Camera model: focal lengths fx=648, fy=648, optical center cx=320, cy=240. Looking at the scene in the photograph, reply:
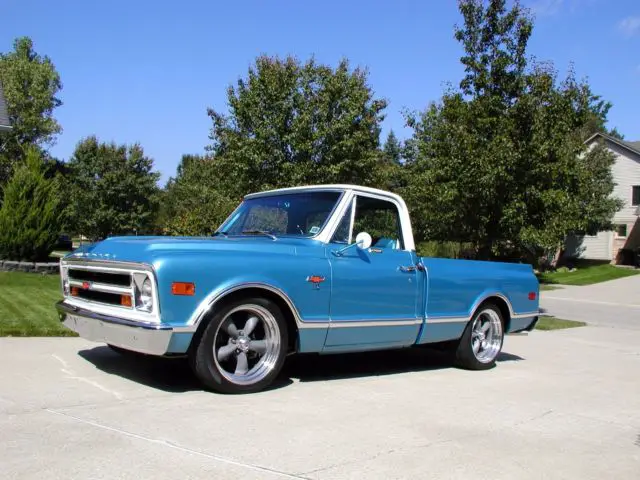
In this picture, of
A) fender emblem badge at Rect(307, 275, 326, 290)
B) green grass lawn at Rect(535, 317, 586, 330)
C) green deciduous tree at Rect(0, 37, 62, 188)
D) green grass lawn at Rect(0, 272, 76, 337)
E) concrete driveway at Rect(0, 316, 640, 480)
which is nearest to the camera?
concrete driveway at Rect(0, 316, 640, 480)

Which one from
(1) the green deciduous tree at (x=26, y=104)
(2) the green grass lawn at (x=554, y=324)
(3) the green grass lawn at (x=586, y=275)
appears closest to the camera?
(2) the green grass lawn at (x=554, y=324)

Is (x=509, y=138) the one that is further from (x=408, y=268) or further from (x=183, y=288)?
(x=183, y=288)

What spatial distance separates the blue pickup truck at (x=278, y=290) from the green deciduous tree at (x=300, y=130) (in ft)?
36.1

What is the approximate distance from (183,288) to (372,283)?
1958mm

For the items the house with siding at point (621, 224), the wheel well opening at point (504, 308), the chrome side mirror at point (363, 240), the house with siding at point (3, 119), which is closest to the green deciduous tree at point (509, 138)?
the wheel well opening at point (504, 308)

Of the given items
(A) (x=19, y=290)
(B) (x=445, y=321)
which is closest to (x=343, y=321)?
(B) (x=445, y=321)

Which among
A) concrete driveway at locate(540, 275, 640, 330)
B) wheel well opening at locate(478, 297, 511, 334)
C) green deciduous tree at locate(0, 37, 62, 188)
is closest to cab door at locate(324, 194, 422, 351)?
wheel well opening at locate(478, 297, 511, 334)

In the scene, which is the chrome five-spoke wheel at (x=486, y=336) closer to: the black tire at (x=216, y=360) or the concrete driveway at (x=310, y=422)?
the concrete driveway at (x=310, y=422)

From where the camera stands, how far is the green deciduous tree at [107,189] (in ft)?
131

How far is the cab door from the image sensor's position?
5953 millimetres

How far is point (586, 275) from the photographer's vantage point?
32.3m

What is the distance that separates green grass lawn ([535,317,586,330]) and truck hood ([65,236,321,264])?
8256mm

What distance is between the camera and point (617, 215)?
4181 cm

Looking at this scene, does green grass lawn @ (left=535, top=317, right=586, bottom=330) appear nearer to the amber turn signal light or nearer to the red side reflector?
the red side reflector
